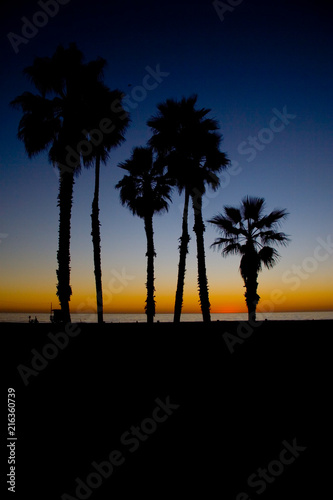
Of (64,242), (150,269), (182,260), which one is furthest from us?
(150,269)

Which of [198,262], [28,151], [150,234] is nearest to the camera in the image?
[28,151]

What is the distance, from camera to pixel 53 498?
2.57m

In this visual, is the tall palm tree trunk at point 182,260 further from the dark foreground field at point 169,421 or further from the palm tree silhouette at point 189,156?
the dark foreground field at point 169,421

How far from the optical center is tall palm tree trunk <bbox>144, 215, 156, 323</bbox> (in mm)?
18834

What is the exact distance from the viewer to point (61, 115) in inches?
555

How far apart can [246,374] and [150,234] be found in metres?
14.7

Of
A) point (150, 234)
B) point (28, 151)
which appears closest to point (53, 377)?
point (28, 151)

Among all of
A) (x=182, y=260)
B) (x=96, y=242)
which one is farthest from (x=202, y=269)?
(x=96, y=242)

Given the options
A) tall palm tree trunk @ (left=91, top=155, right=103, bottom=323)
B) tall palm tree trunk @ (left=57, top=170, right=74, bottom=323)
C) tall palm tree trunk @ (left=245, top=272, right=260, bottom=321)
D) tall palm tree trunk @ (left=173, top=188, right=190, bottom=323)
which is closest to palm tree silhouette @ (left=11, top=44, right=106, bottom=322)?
tall palm tree trunk @ (left=57, top=170, right=74, bottom=323)

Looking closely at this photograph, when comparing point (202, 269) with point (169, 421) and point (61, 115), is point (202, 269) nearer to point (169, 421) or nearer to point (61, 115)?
point (61, 115)

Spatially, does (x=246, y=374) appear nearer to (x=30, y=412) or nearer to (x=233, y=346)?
(x=233, y=346)

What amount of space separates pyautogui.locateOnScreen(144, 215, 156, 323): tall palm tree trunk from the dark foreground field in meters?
12.2

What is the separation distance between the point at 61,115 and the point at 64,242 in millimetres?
5996

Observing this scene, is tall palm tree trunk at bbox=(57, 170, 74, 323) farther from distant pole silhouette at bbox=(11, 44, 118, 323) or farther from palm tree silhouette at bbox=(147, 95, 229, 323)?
palm tree silhouette at bbox=(147, 95, 229, 323)
